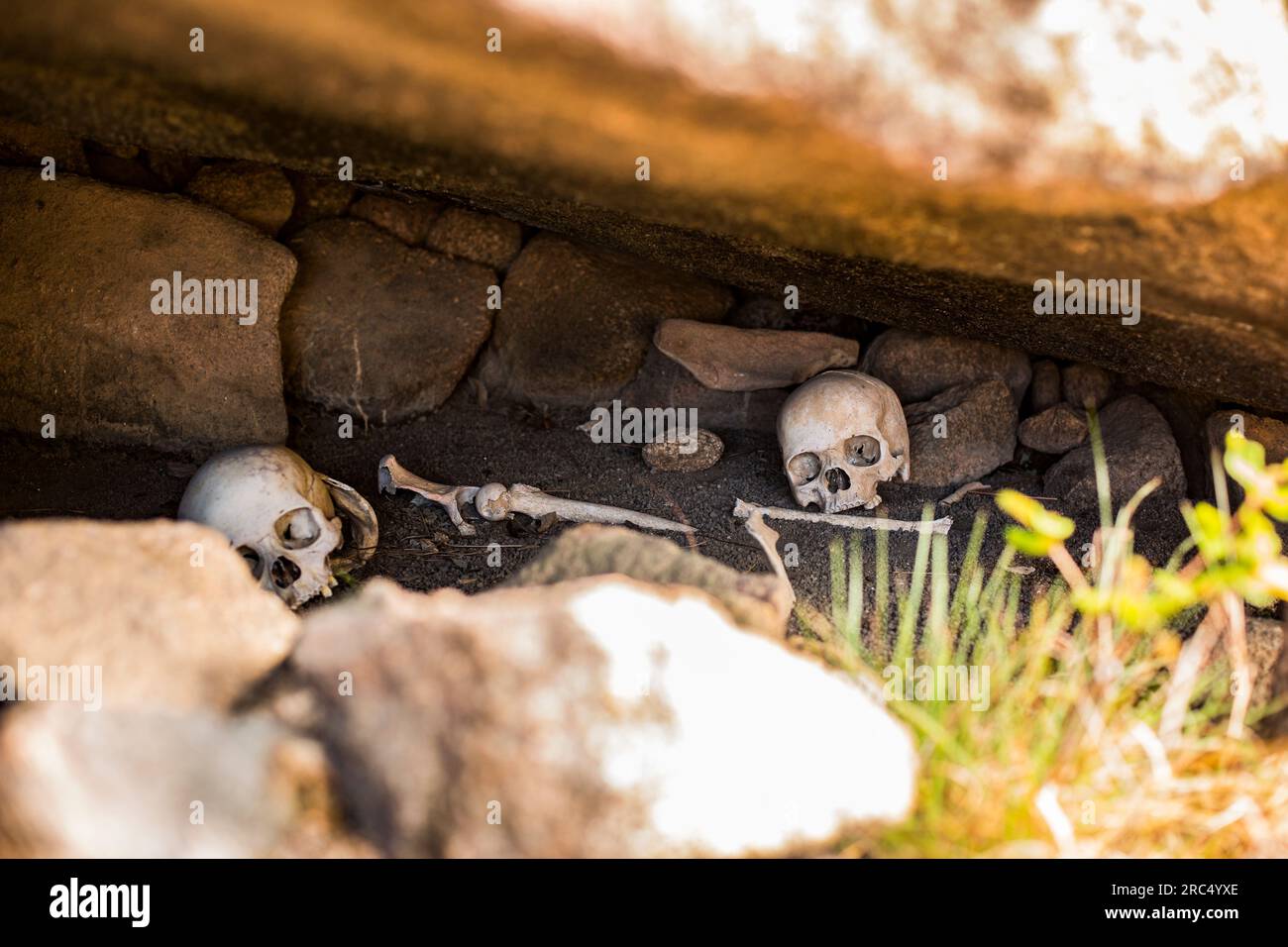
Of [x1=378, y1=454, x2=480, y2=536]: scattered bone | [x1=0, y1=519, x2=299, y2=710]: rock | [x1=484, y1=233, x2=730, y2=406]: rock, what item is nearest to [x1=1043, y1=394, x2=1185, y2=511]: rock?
[x1=484, y1=233, x2=730, y2=406]: rock

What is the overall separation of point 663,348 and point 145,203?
1.83 metres

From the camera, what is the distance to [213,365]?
142 inches

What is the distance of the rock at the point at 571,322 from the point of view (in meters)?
4.00

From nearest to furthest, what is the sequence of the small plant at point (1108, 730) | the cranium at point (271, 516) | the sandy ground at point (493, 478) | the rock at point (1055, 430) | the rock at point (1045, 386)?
the small plant at point (1108, 730)
the cranium at point (271, 516)
the sandy ground at point (493, 478)
the rock at point (1055, 430)
the rock at point (1045, 386)

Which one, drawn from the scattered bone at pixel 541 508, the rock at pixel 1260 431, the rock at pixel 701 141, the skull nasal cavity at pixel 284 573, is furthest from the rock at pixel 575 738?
the rock at pixel 1260 431

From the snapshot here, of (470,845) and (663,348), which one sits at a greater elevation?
(663,348)

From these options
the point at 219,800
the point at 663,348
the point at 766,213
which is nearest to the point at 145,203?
the point at 663,348

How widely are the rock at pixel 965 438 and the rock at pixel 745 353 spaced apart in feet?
1.30

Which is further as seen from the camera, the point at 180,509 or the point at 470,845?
the point at 180,509

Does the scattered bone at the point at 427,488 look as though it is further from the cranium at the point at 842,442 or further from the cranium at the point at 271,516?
the cranium at the point at 842,442

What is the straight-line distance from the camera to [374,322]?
3891 millimetres
